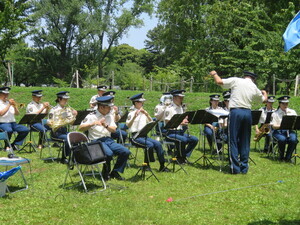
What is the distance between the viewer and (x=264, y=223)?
213 inches

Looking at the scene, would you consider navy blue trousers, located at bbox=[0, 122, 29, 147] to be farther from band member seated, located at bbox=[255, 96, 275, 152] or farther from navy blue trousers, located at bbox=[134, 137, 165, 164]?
band member seated, located at bbox=[255, 96, 275, 152]

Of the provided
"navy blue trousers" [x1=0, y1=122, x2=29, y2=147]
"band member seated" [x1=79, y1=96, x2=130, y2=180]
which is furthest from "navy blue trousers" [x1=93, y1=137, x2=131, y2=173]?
"navy blue trousers" [x1=0, y1=122, x2=29, y2=147]

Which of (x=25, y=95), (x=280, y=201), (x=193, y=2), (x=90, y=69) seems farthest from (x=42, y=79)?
(x=280, y=201)

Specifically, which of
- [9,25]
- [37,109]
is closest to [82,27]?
[9,25]

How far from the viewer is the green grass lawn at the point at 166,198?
5602 mm

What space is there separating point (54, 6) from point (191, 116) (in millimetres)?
31052

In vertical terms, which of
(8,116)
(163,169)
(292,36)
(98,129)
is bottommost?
(163,169)

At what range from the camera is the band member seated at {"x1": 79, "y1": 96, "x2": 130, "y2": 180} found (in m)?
7.89

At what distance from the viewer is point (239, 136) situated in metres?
8.86

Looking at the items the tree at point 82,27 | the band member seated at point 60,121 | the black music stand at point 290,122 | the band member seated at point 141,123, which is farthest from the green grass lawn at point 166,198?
the tree at point 82,27

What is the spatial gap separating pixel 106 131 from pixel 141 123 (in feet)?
4.10

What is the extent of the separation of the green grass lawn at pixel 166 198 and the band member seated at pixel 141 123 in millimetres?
388

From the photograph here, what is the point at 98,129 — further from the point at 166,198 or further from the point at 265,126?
the point at 265,126

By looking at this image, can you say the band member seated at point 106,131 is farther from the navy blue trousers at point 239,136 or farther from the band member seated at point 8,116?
the band member seated at point 8,116
